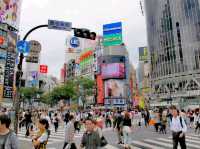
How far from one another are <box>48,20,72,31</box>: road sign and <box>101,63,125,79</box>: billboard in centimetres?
6100

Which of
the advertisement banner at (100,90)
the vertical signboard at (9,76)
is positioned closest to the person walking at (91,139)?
the vertical signboard at (9,76)

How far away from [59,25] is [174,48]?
6542cm

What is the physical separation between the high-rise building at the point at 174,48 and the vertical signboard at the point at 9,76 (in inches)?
1505

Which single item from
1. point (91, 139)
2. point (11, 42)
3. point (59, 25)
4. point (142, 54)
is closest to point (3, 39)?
point (11, 42)

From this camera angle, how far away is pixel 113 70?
245 ft

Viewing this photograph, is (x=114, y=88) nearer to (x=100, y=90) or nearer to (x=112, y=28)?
(x=100, y=90)

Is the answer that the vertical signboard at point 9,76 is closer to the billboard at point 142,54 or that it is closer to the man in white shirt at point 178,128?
the man in white shirt at point 178,128

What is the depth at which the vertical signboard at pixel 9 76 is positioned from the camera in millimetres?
42562

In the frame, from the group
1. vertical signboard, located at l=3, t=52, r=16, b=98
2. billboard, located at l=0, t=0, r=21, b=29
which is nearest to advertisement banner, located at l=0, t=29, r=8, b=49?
vertical signboard, located at l=3, t=52, r=16, b=98

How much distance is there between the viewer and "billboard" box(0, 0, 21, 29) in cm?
4022

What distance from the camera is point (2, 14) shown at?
133 feet

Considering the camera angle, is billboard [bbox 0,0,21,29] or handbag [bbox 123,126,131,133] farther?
billboard [bbox 0,0,21,29]

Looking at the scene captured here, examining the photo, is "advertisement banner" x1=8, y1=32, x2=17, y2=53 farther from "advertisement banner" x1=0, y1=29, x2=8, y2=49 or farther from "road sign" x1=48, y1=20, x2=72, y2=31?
"road sign" x1=48, y1=20, x2=72, y2=31

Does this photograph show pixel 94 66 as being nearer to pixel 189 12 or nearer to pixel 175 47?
pixel 175 47
